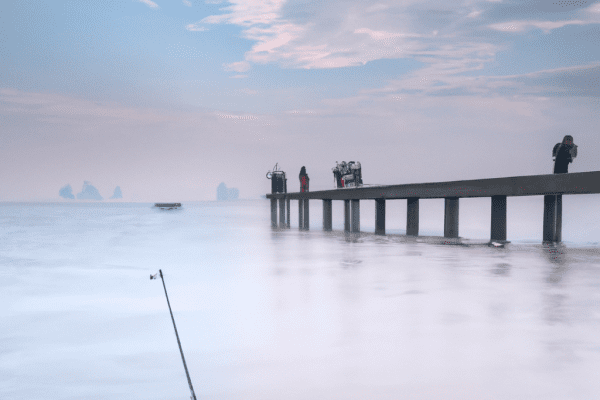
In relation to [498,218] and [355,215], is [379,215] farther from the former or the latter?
[498,218]

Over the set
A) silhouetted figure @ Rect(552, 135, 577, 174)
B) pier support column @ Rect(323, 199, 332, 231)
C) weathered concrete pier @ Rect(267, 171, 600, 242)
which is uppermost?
silhouetted figure @ Rect(552, 135, 577, 174)

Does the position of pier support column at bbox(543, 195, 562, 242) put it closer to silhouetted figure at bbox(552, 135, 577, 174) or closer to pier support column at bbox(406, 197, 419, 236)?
silhouetted figure at bbox(552, 135, 577, 174)

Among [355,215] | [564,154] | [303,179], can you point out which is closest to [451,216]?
[564,154]

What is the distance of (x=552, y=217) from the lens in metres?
10.9

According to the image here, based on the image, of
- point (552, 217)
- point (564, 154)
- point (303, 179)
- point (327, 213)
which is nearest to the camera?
point (564, 154)

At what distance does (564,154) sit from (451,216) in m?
2.63

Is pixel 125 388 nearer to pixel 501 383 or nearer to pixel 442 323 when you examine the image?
pixel 501 383

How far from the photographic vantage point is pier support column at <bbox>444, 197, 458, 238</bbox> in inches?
460

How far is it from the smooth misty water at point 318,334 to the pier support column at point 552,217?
386 centimetres

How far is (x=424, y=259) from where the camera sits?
8.02 meters

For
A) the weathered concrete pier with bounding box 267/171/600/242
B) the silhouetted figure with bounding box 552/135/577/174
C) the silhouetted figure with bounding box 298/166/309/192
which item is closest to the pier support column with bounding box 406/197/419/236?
the weathered concrete pier with bounding box 267/171/600/242

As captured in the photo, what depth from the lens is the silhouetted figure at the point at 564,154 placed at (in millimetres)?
10570

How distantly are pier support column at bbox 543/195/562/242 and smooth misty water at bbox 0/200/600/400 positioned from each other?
386 centimetres

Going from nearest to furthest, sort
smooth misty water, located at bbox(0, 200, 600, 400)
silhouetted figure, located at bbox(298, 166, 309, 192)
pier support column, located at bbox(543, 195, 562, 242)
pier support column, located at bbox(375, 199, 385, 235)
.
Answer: smooth misty water, located at bbox(0, 200, 600, 400)
pier support column, located at bbox(543, 195, 562, 242)
pier support column, located at bbox(375, 199, 385, 235)
silhouetted figure, located at bbox(298, 166, 309, 192)
